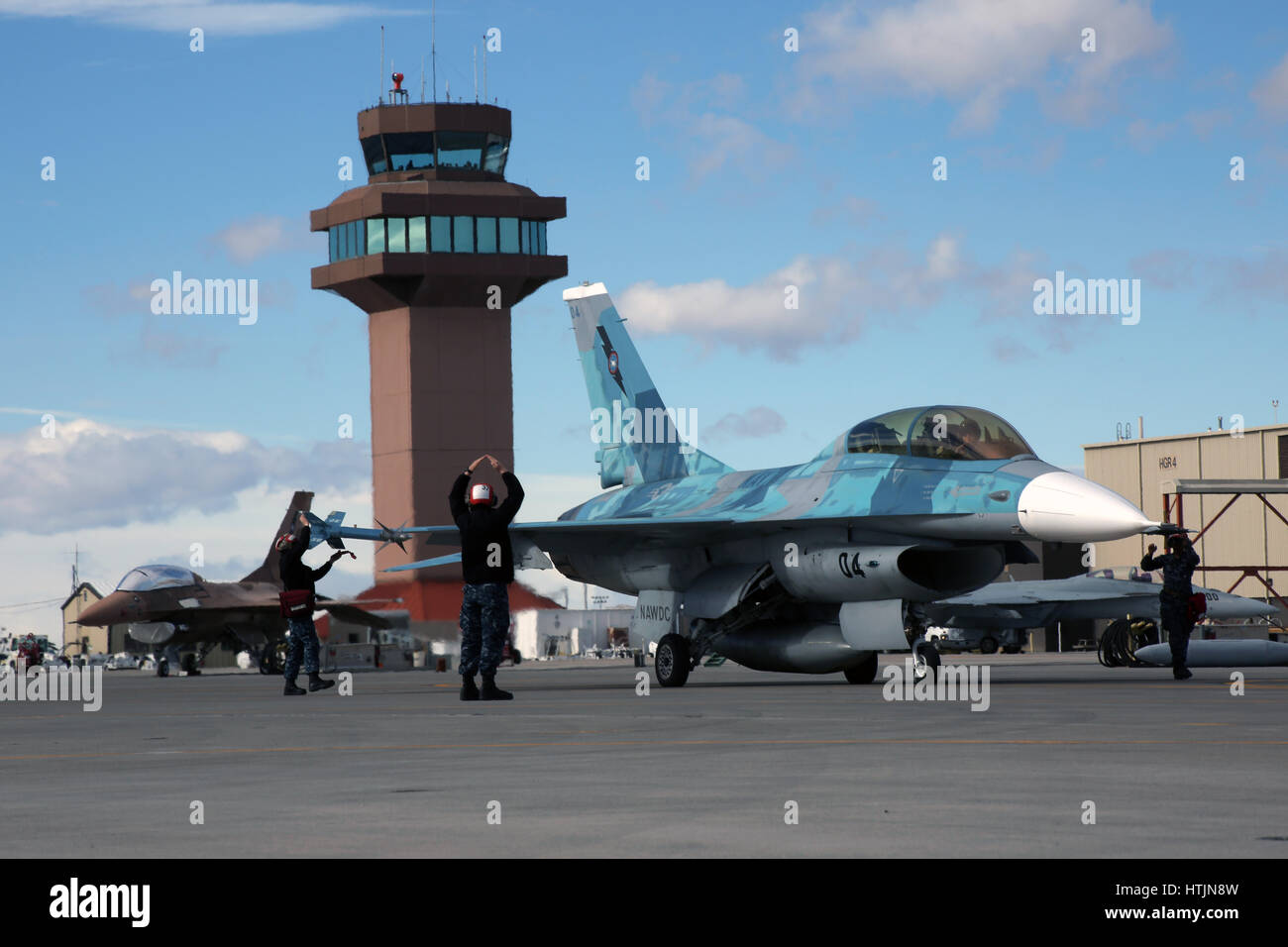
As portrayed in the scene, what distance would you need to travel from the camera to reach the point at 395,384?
76.9 m

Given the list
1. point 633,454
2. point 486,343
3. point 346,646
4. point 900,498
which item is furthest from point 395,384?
point 900,498

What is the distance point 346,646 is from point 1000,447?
4209 cm

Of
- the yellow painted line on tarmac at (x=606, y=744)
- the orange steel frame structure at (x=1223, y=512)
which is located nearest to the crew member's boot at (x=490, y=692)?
the yellow painted line on tarmac at (x=606, y=744)

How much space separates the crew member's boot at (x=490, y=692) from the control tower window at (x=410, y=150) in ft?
205

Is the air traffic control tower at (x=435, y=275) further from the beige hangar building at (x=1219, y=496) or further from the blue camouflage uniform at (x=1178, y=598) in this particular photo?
the blue camouflage uniform at (x=1178, y=598)

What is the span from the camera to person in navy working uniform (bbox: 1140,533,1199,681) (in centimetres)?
1877

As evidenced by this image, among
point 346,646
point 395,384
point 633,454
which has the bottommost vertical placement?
point 346,646

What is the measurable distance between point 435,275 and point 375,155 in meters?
7.39

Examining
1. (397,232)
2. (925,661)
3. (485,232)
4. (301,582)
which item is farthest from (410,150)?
(925,661)

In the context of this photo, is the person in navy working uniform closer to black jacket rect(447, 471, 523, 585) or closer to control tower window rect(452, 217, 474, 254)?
black jacket rect(447, 471, 523, 585)
